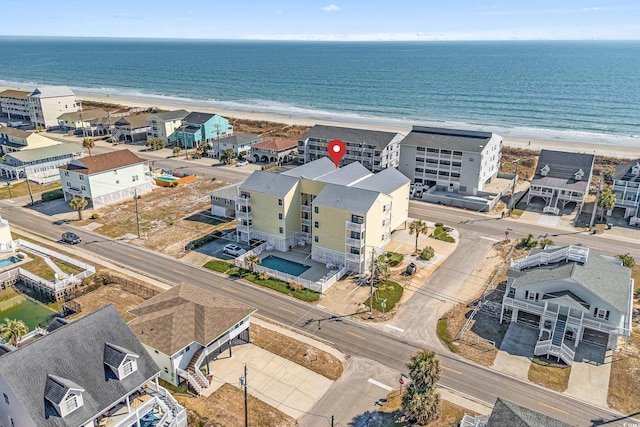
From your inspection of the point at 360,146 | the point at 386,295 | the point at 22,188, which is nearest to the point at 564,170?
the point at 360,146

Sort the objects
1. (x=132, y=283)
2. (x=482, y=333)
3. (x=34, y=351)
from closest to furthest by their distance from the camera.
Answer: (x=34, y=351) < (x=482, y=333) < (x=132, y=283)

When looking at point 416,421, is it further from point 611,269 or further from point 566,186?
point 566,186

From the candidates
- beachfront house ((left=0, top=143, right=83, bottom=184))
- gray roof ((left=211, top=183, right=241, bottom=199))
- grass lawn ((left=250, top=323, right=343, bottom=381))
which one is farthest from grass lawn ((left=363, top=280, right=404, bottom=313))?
beachfront house ((left=0, top=143, right=83, bottom=184))

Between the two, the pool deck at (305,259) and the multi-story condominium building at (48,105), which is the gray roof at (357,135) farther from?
the multi-story condominium building at (48,105)

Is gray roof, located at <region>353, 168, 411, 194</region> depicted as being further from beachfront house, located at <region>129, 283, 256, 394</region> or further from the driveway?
beachfront house, located at <region>129, 283, 256, 394</region>

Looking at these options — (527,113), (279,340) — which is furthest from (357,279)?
(527,113)

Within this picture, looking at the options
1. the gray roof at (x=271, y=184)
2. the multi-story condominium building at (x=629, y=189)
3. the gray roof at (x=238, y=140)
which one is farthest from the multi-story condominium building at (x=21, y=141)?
the multi-story condominium building at (x=629, y=189)
